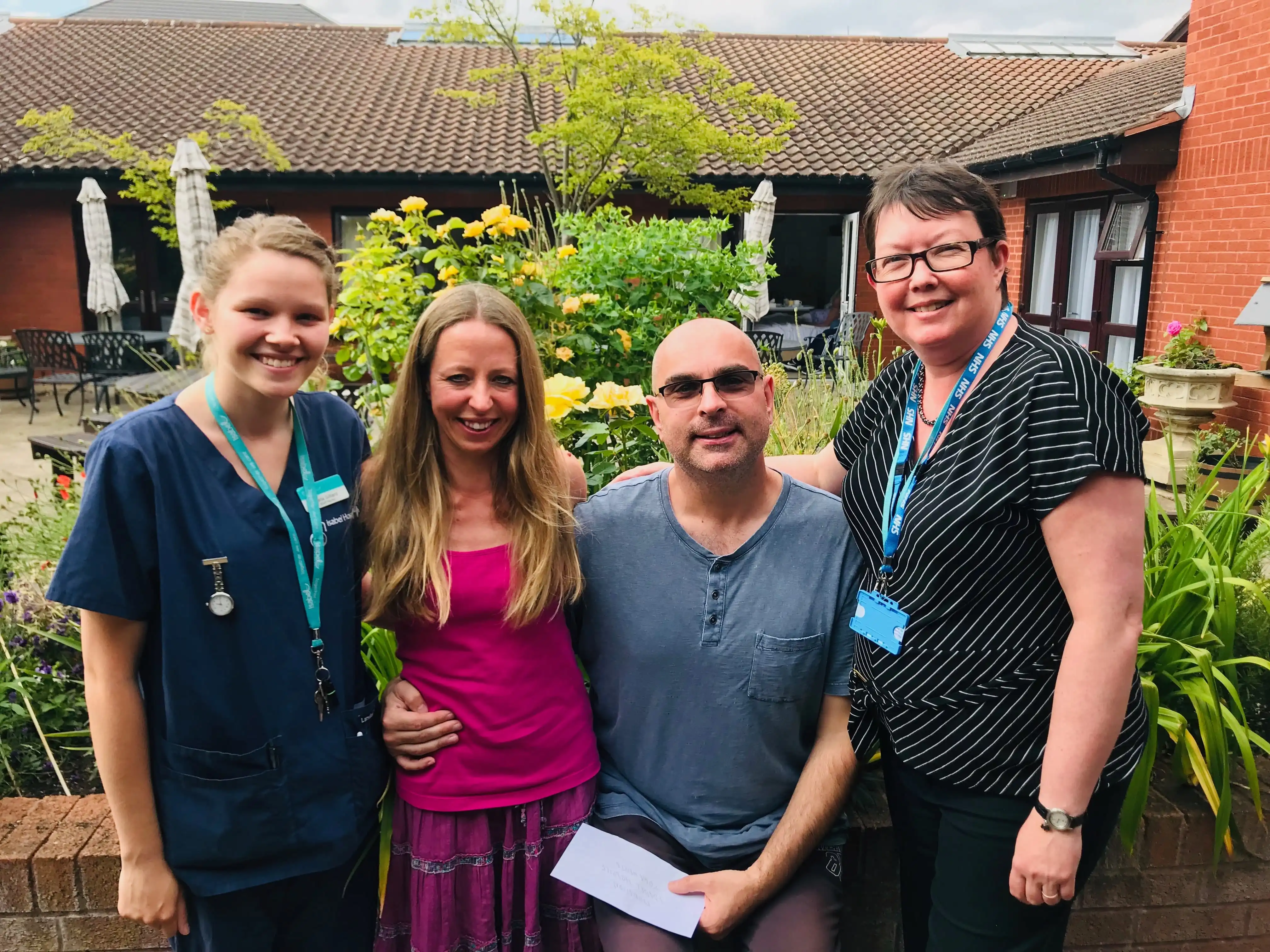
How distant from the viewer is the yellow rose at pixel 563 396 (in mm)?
2777

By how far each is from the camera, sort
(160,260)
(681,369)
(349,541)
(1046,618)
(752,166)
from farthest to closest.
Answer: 1. (160,260)
2. (752,166)
3. (681,369)
4. (349,541)
5. (1046,618)

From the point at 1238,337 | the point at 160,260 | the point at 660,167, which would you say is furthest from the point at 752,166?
the point at 160,260

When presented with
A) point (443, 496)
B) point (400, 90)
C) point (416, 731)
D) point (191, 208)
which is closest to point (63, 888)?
point (416, 731)

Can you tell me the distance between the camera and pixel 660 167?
11.5m

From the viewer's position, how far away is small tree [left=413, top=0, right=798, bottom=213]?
10.6 metres

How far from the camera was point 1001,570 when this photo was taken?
4.86ft

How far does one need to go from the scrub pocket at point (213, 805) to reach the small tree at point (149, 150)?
11774mm

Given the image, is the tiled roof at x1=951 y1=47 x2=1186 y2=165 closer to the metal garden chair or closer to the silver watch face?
the silver watch face

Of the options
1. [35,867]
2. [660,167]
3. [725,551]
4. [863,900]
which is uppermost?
[660,167]

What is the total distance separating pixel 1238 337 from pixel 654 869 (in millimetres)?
8227

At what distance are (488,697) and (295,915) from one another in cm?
54

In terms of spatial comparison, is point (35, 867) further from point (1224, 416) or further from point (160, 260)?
point (160, 260)

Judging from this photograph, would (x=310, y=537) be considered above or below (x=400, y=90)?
below

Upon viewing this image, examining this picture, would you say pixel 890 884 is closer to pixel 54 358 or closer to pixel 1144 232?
pixel 1144 232
